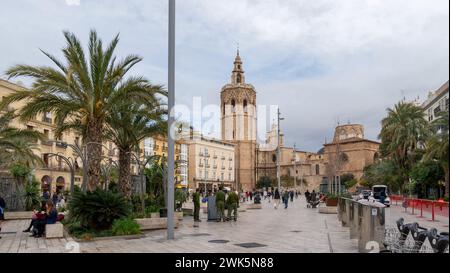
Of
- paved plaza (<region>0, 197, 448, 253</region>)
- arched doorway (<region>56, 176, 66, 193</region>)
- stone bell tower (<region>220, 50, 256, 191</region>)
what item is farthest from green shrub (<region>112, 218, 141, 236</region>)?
stone bell tower (<region>220, 50, 256, 191</region>)

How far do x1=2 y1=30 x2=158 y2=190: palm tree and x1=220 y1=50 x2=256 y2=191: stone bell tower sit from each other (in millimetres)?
88946

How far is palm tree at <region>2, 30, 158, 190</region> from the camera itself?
587 inches

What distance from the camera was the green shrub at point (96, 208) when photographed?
12758mm

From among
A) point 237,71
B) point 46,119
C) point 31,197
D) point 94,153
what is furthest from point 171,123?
point 237,71

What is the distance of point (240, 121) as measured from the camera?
4299 inches

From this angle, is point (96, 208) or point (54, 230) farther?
point (96, 208)

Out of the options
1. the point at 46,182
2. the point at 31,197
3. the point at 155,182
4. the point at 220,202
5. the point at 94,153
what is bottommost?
the point at 31,197

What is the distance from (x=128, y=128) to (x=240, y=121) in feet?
296

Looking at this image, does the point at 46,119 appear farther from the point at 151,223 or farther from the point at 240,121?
the point at 240,121

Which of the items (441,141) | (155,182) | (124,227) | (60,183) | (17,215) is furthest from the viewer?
(60,183)

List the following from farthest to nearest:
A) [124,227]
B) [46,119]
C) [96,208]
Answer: [46,119]
[96,208]
[124,227]

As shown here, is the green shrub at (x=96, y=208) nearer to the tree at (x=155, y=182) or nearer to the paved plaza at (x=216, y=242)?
the paved plaza at (x=216, y=242)

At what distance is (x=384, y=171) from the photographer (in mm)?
45906
